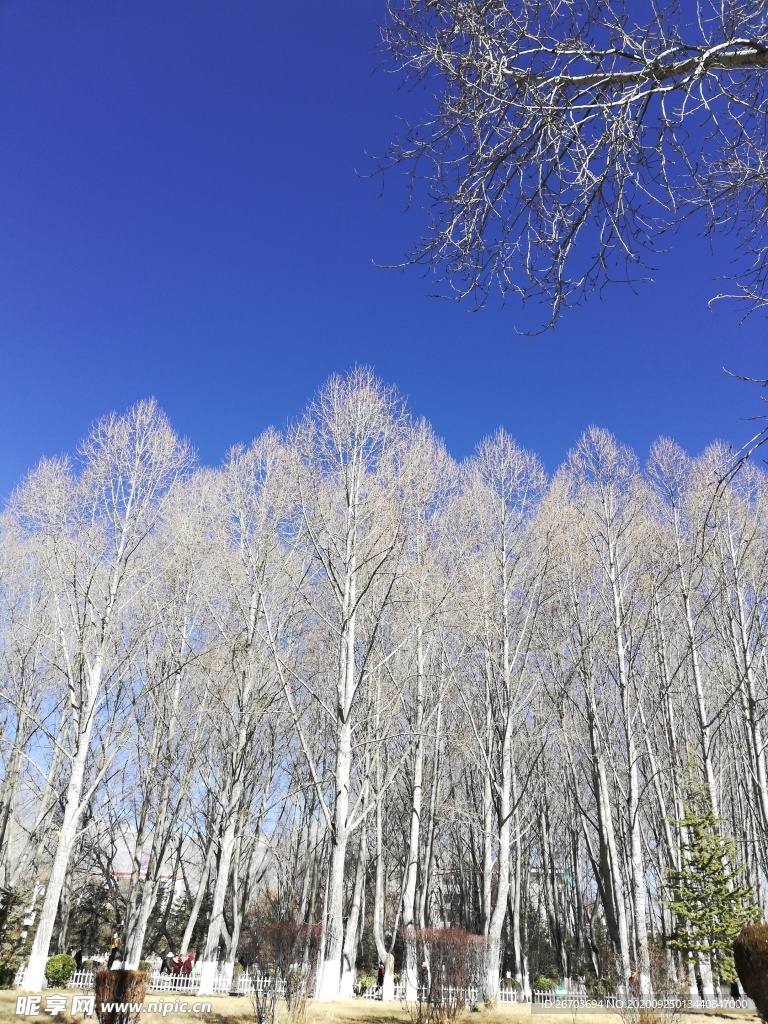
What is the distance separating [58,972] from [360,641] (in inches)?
330

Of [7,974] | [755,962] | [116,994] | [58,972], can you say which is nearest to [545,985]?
[755,962]

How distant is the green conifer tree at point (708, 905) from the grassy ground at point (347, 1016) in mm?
2671

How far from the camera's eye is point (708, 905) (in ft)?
46.8

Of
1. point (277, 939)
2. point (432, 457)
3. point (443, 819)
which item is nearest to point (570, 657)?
point (432, 457)

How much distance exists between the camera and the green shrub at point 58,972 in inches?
480

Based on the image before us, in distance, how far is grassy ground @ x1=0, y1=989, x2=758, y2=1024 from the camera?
780 centimetres

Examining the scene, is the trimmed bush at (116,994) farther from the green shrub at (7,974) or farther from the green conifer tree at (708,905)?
the green conifer tree at (708,905)

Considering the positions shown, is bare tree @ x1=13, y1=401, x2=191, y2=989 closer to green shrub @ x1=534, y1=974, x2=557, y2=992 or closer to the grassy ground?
the grassy ground

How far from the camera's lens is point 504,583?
13859 mm

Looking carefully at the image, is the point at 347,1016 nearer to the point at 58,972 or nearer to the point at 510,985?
the point at 58,972

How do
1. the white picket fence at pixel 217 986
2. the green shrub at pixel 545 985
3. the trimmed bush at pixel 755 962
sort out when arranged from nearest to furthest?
1. the trimmed bush at pixel 755 962
2. the white picket fence at pixel 217 986
3. the green shrub at pixel 545 985

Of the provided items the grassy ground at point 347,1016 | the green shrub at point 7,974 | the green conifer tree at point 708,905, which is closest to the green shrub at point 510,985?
the green conifer tree at point 708,905

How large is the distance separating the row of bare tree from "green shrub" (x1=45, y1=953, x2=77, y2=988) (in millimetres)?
1516

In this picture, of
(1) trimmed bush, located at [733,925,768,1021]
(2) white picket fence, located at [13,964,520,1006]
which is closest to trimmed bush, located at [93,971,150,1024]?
(2) white picket fence, located at [13,964,520,1006]
